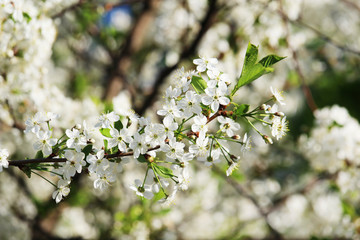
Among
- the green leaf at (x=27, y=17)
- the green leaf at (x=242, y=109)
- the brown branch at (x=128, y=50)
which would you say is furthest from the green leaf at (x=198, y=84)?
the brown branch at (x=128, y=50)

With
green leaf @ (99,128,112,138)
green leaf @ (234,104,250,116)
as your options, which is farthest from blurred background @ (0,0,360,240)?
green leaf @ (234,104,250,116)

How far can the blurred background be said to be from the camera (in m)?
2.26

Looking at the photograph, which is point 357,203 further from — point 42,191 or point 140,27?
point 42,191

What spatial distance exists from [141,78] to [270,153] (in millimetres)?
2035

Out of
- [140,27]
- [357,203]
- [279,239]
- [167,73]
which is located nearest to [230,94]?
[279,239]

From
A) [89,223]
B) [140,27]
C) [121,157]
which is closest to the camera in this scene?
[121,157]

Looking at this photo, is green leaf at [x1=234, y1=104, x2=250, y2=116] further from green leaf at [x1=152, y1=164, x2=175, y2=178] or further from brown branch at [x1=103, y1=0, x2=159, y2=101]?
brown branch at [x1=103, y1=0, x2=159, y2=101]

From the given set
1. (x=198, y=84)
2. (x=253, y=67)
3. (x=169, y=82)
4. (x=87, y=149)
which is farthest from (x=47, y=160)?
(x=169, y=82)

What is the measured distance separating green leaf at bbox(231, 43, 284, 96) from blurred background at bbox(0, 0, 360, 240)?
577mm

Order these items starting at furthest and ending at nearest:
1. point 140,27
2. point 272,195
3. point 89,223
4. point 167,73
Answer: point 272,195
point 89,223
point 140,27
point 167,73

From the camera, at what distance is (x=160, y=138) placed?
44.3 inches

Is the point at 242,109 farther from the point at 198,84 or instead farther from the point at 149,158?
the point at 149,158

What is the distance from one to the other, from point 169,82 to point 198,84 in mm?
2576

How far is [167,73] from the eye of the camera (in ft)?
9.88
